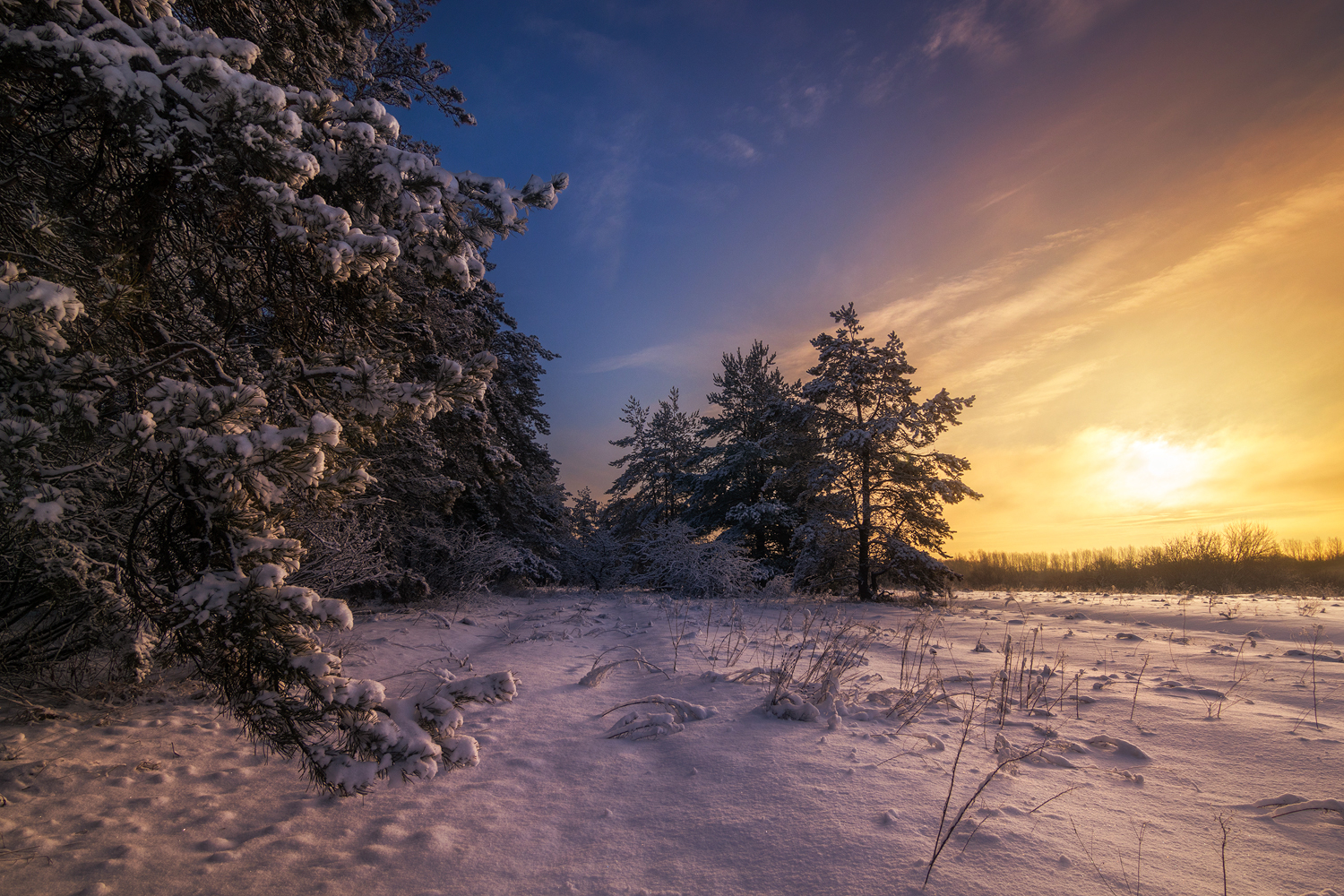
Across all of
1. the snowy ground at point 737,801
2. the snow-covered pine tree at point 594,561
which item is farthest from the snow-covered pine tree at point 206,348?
the snow-covered pine tree at point 594,561

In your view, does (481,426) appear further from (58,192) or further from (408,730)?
(408,730)

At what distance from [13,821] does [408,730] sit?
5.02ft

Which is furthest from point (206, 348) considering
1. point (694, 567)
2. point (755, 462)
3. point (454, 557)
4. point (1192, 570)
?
point (1192, 570)

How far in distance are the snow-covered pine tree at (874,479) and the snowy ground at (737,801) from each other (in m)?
10.6

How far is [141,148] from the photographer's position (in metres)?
2.10

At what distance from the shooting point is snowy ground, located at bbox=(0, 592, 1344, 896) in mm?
1663

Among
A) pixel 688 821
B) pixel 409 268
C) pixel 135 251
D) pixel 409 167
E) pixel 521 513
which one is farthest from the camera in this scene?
pixel 521 513

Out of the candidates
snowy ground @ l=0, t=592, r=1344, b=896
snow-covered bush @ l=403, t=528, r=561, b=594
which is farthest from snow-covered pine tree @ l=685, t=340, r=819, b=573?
snowy ground @ l=0, t=592, r=1344, b=896

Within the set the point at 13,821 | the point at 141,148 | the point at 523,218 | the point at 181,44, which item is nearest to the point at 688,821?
the point at 13,821

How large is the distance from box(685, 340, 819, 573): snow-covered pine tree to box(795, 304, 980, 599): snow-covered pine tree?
1.20m

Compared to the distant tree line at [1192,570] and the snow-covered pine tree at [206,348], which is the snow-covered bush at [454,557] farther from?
the distant tree line at [1192,570]

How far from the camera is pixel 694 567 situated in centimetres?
1396

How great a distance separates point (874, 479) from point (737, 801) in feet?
46.2

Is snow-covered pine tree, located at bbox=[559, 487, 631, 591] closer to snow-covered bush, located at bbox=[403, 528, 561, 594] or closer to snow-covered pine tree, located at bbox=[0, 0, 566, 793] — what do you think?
snow-covered bush, located at bbox=[403, 528, 561, 594]
